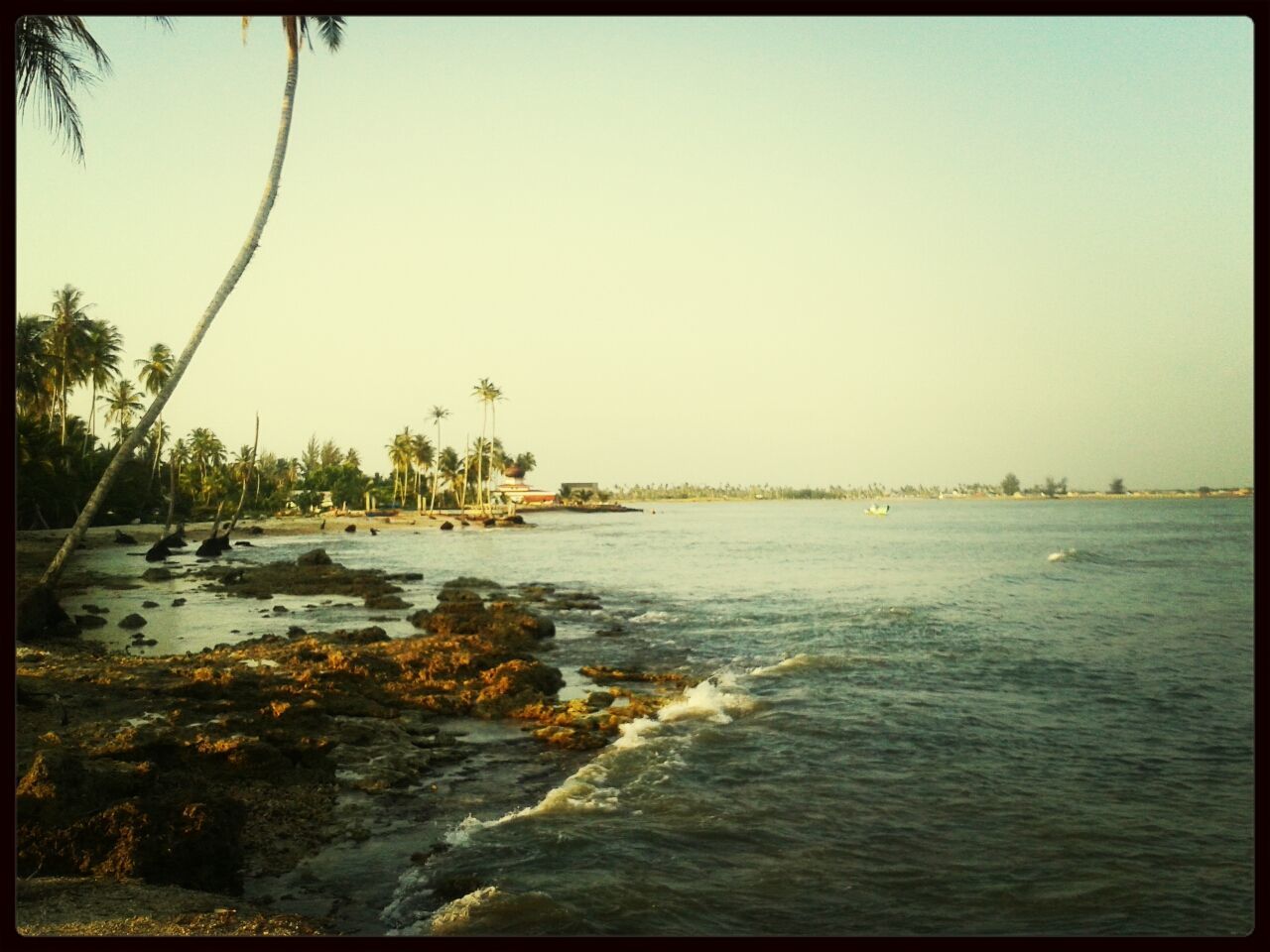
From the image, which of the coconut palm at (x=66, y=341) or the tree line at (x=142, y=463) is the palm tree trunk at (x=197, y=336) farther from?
the coconut palm at (x=66, y=341)

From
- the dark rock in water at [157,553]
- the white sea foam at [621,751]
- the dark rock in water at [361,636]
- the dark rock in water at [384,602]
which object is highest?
the dark rock in water at [157,553]

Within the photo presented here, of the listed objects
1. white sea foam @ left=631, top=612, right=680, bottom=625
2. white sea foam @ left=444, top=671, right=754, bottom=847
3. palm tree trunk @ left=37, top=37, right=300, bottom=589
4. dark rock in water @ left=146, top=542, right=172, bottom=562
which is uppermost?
palm tree trunk @ left=37, top=37, right=300, bottom=589

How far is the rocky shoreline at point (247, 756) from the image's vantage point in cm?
665

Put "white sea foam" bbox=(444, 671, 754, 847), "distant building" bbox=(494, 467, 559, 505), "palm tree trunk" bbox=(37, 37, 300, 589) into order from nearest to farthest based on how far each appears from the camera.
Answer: "white sea foam" bbox=(444, 671, 754, 847)
"palm tree trunk" bbox=(37, 37, 300, 589)
"distant building" bbox=(494, 467, 559, 505)

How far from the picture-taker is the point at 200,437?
301 feet

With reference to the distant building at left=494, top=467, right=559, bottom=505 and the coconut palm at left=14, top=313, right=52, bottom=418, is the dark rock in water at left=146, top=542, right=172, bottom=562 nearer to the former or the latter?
the coconut palm at left=14, top=313, right=52, bottom=418

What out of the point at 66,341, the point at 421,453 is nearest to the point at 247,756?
the point at 66,341

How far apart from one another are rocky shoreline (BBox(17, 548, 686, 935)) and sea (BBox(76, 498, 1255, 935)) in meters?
0.63

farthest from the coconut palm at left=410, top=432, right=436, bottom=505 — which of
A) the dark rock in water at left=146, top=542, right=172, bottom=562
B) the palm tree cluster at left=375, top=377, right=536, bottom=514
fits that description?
the dark rock in water at left=146, top=542, right=172, bottom=562

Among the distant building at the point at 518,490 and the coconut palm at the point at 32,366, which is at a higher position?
the coconut palm at the point at 32,366

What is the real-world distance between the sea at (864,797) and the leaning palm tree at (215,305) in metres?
5.76

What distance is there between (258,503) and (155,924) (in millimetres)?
98869

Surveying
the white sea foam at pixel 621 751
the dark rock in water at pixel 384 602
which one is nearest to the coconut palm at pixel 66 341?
the dark rock in water at pixel 384 602

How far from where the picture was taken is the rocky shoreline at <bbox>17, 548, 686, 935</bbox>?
665cm
